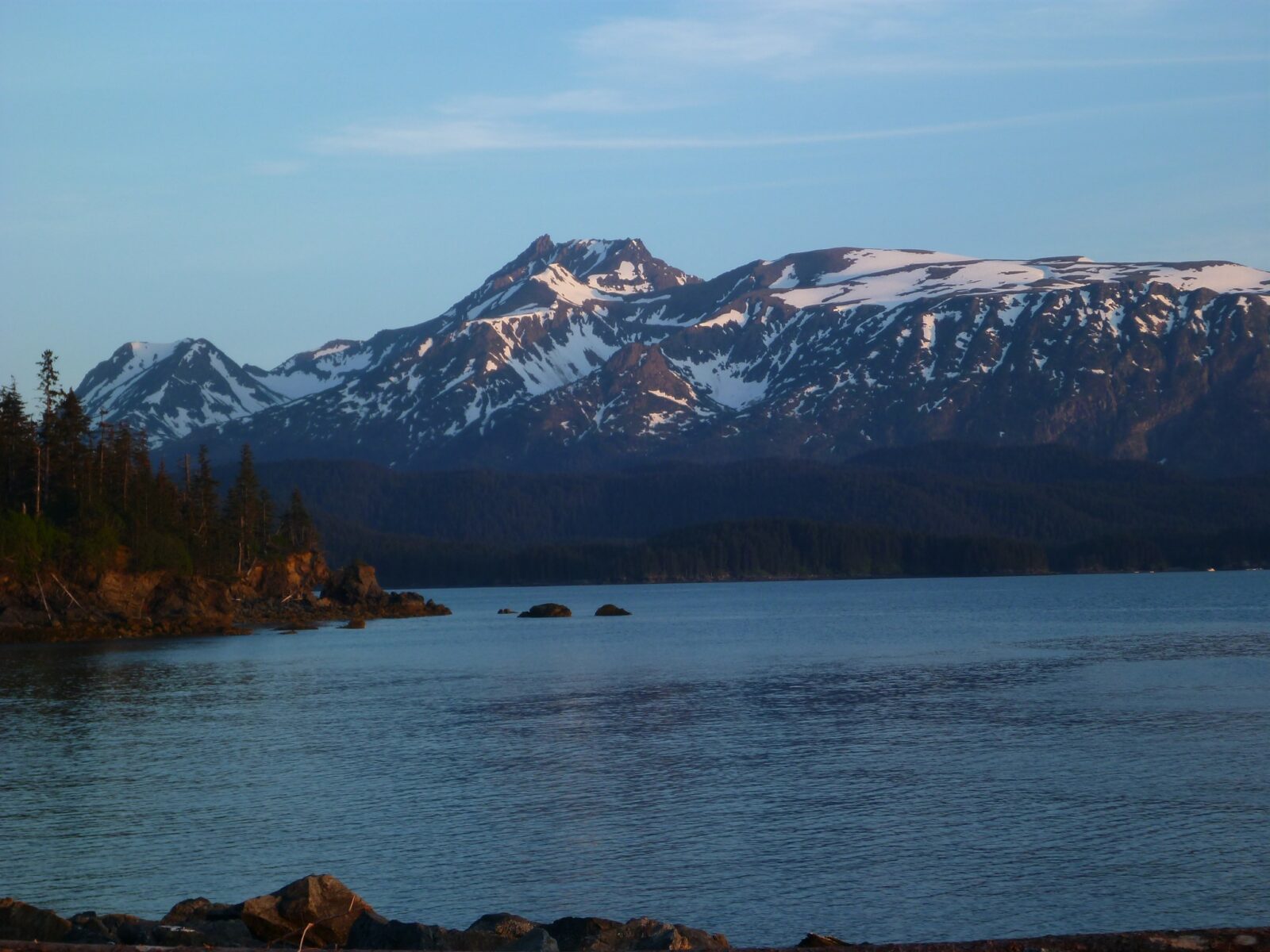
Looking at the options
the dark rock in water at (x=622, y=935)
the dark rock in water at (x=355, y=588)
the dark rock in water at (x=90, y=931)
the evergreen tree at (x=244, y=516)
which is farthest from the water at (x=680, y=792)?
the dark rock in water at (x=355, y=588)

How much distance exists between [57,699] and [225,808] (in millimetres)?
33000

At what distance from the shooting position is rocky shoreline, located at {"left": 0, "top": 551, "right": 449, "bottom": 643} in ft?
382

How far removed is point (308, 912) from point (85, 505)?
107 m

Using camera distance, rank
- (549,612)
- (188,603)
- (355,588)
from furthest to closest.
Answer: (355,588)
(549,612)
(188,603)

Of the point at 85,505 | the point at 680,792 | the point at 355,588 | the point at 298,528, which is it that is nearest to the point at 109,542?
the point at 85,505

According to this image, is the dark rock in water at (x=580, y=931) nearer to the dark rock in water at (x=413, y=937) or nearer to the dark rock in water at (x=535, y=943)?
the dark rock in water at (x=535, y=943)

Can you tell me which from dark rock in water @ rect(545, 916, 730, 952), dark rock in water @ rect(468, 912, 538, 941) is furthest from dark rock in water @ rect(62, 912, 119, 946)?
dark rock in water @ rect(545, 916, 730, 952)

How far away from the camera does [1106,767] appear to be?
1730 inches

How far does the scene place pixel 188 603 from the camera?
454 ft

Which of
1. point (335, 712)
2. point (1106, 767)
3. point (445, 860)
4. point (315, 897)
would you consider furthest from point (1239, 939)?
point (335, 712)

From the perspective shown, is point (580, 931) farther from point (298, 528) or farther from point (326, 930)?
point (298, 528)

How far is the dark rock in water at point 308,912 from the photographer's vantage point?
78.9 ft

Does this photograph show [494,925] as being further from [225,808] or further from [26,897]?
[225,808]

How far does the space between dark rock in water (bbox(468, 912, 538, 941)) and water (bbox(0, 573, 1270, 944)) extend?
141 inches
